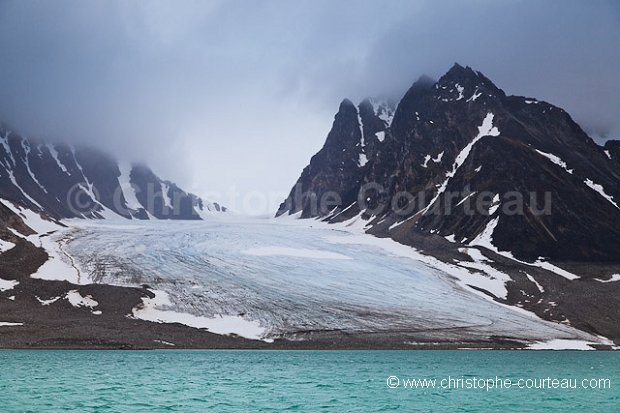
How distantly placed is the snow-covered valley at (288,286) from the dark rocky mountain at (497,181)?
2394 cm

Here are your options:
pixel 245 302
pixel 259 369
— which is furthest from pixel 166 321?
pixel 259 369

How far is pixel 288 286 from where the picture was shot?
95.3 m

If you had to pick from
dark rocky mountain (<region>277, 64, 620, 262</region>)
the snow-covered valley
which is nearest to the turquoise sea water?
the snow-covered valley

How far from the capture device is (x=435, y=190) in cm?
16412

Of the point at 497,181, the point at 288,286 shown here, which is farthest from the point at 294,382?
the point at 497,181

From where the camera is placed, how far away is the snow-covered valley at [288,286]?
8481 centimetres

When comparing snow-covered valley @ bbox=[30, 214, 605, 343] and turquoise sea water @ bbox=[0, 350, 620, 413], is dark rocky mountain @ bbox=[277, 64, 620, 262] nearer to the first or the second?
snow-covered valley @ bbox=[30, 214, 605, 343]

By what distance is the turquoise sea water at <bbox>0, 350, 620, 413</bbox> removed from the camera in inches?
1323

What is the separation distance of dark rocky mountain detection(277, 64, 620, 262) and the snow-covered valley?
78.6ft

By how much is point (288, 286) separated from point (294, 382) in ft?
166

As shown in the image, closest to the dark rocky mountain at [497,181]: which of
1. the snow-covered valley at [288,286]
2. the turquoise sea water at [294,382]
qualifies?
the snow-covered valley at [288,286]

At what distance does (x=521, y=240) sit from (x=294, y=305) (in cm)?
5998

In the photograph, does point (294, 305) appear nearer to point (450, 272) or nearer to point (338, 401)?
point (450, 272)

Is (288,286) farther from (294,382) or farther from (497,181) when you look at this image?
(497,181)
